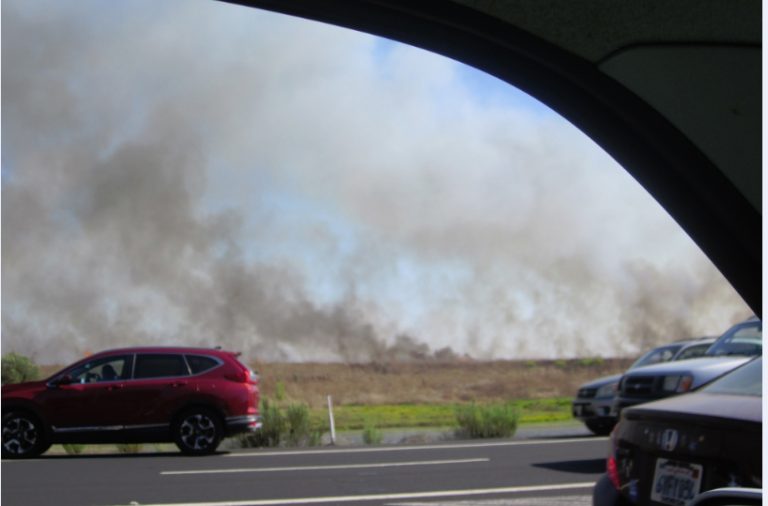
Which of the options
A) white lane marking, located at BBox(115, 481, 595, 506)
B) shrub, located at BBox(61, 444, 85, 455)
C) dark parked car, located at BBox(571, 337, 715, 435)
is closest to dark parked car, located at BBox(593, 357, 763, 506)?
white lane marking, located at BBox(115, 481, 595, 506)

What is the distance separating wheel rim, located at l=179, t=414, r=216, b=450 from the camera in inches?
573

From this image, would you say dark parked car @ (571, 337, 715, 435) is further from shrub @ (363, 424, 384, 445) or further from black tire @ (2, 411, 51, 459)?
black tire @ (2, 411, 51, 459)

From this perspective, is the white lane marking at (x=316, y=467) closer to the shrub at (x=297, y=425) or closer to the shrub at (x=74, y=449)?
the shrub at (x=297, y=425)

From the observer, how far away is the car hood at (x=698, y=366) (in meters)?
10.8

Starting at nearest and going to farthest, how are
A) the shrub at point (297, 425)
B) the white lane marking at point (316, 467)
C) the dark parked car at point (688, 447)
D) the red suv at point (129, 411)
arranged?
1. the dark parked car at point (688, 447)
2. the white lane marking at point (316, 467)
3. the red suv at point (129, 411)
4. the shrub at point (297, 425)

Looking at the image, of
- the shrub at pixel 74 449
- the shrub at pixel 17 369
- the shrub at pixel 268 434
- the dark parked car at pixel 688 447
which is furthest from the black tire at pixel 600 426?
the shrub at pixel 17 369

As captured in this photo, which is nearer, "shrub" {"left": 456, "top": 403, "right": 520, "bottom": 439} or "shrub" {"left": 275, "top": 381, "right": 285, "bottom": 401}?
"shrub" {"left": 456, "top": 403, "right": 520, "bottom": 439}

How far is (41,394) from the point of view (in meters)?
14.7

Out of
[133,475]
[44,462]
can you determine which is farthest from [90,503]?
[44,462]

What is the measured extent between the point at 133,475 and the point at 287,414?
20.0 ft

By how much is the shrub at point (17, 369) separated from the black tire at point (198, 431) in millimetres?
12530

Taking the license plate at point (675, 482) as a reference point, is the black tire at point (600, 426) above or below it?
below

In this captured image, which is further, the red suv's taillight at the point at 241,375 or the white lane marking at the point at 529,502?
the red suv's taillight at the point at 241,375

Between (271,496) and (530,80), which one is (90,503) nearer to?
(271,496)
